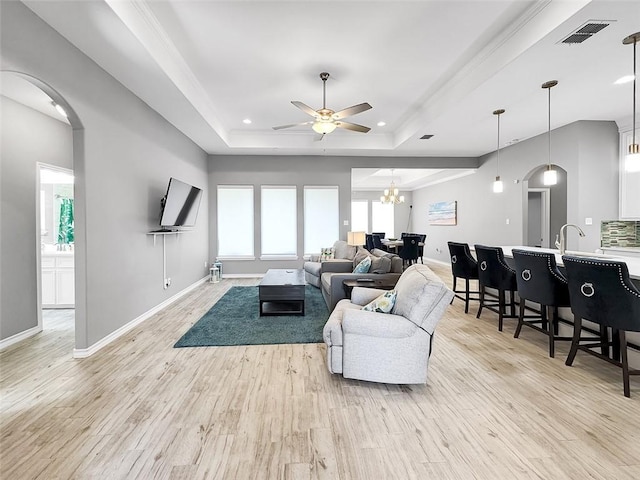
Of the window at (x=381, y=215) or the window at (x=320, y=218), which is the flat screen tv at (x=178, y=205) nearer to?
the window at (x=320, y=218)

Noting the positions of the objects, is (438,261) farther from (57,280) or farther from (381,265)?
(57,280)

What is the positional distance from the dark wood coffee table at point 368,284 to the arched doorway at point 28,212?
2.79 meters

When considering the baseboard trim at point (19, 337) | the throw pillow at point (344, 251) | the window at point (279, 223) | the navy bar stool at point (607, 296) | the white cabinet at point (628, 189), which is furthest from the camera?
the window at point (279, 223)

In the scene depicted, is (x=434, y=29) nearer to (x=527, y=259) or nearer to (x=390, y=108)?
(x=390, y=108)

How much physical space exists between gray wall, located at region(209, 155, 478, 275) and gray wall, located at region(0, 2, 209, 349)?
2.55 m

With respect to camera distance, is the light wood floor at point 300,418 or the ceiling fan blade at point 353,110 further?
the ceiling fan blade at point 353,110

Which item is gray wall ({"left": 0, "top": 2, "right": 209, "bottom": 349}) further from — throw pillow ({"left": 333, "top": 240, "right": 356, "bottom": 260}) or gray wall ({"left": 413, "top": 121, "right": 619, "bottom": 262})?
gray wall ({"left": 413, "top": 121, "right": 619, "bottom": 262})

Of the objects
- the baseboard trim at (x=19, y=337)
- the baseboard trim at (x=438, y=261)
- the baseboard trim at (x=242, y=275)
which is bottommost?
the baseboard trim at (x=19, y=337)

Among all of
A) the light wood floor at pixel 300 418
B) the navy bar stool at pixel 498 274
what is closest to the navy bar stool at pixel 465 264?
the navy bar stool at pixel 498 274

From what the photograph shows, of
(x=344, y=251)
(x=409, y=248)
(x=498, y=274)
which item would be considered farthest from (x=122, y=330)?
(x=409, y=248)

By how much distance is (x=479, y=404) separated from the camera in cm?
226

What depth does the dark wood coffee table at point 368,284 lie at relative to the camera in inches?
153

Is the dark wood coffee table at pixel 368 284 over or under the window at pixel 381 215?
under

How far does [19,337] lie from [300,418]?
11.6 ft
